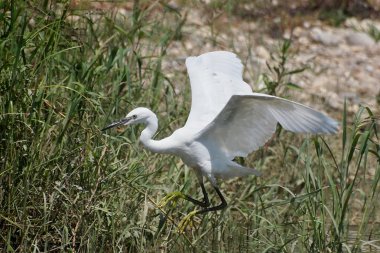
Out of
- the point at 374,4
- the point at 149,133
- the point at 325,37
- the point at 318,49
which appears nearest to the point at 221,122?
the point at 149,133

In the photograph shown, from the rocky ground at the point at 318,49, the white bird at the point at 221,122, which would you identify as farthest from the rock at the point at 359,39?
the white bird at the point at 221,122

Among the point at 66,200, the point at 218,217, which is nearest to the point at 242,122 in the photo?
the point at 218,217

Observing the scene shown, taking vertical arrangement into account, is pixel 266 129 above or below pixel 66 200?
above

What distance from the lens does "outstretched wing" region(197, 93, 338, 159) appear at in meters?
4.91

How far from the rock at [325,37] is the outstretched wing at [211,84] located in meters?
4.99

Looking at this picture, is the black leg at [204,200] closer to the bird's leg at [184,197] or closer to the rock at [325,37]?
the bird's leg at [184,197]

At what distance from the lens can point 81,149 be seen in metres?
5.13

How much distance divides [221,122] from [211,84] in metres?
0.71

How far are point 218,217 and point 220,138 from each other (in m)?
0.48

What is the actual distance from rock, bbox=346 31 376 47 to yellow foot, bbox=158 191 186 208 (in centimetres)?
611

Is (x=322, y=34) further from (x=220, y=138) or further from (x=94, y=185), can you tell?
(x=94, y=185)

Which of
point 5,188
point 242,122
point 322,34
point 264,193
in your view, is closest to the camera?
point 5,188

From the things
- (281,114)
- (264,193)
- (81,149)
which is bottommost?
(264,193)

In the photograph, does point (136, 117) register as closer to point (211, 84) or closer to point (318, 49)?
point (211, 84)
